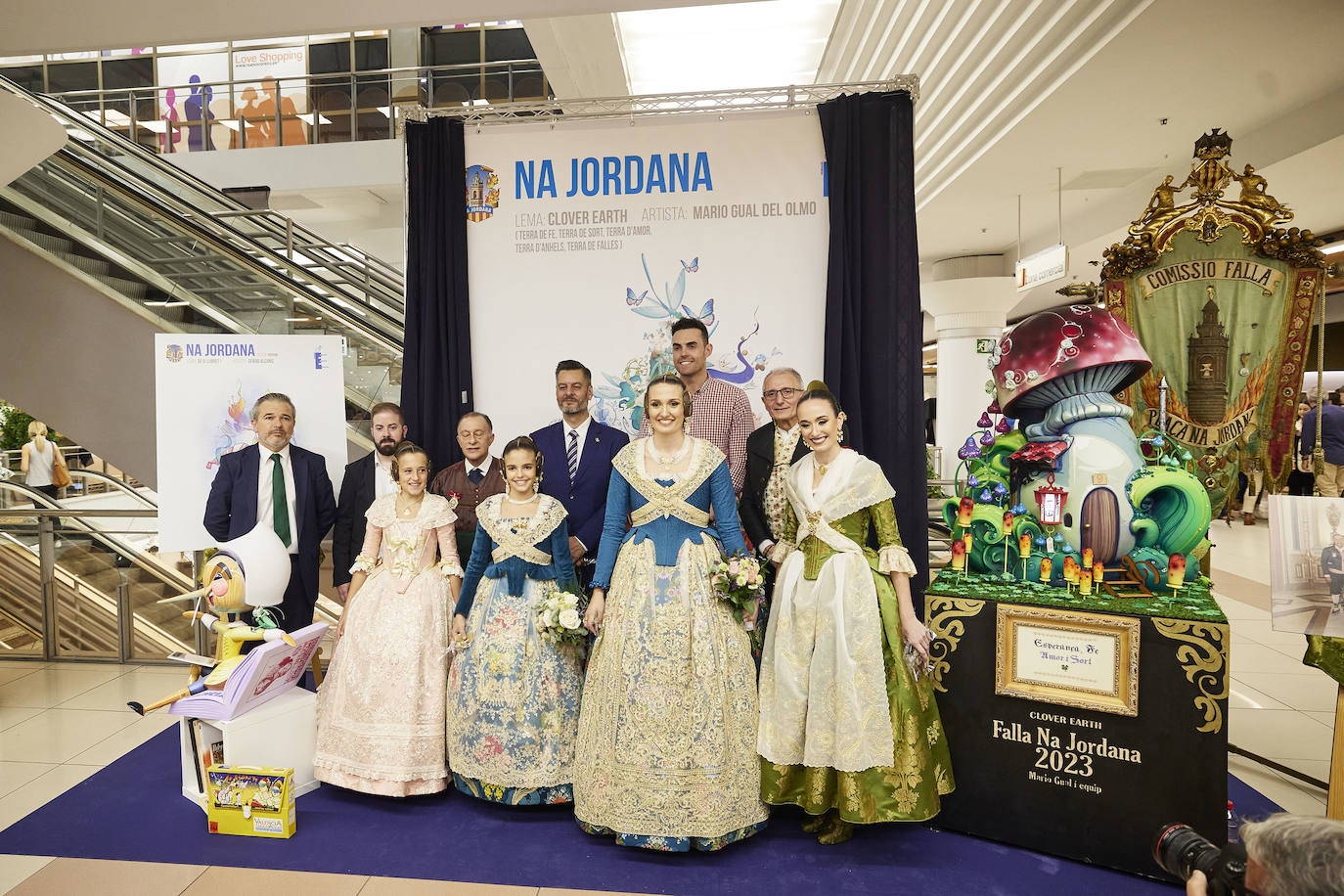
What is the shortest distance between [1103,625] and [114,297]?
620cm

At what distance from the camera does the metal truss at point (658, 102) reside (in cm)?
388

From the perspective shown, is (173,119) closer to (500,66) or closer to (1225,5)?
(500,66)

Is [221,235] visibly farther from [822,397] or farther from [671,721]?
[671,721]

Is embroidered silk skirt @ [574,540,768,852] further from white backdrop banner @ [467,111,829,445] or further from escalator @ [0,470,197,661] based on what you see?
escalator @ [0,470,197,661]

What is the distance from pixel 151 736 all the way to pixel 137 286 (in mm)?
3198

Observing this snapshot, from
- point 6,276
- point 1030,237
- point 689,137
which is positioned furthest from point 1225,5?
point 6,276

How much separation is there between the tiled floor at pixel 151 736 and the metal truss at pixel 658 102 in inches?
136

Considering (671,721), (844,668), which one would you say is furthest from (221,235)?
(844,668)

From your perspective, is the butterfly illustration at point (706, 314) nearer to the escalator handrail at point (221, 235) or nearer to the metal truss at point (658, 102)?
the metal truss at point (658, 102)

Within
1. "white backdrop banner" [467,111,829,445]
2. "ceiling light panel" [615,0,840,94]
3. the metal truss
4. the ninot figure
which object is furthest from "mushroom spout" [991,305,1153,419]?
the ninot figure

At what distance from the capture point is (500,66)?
1064 centimetres

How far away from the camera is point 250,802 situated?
306cm

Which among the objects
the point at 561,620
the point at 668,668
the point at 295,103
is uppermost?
the point at 295,103

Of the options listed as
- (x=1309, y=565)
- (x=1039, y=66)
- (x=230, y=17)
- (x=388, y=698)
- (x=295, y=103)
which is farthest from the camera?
(x=295, y=103)
